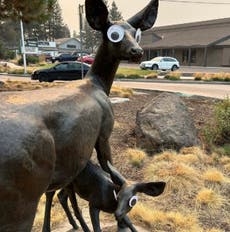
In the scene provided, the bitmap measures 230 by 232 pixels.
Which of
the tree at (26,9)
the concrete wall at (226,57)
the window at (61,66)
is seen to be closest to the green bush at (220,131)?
the tree at (26,9)

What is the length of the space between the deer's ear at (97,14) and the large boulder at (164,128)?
4168 mm

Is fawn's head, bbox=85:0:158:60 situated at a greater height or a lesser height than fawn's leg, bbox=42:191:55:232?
greater

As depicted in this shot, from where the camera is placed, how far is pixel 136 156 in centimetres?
Result: 637

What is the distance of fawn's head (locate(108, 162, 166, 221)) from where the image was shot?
2688 millimetres

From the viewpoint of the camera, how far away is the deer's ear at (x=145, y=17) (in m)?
3.04

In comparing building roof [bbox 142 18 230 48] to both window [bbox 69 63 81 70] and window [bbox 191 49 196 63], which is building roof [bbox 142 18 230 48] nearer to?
window [bbox 191 49 196 63]

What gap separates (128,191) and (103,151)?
0.35 meters

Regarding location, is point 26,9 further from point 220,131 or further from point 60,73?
point 60,73

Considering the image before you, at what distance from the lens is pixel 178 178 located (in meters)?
5.57

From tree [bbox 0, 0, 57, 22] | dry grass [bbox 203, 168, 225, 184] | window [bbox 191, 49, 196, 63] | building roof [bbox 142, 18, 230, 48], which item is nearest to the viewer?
dry grass [bbox 203, 168, 225, 184]

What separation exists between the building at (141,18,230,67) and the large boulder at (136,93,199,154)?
38318 mm

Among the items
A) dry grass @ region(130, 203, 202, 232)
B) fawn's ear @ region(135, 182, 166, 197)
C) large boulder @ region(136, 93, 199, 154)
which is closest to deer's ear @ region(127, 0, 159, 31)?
fawn's ear @ region(135, 182, 166, 197)

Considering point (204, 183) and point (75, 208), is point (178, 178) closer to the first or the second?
point (204, 183)

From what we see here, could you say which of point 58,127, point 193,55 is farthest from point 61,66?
point 193,55
